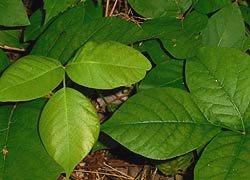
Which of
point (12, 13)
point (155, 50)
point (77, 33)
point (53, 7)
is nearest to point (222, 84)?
point (155, 50)

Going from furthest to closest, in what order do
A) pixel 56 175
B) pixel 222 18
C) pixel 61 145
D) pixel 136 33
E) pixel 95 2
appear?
pixel 95 2
pixel 222 18
pixel 136 33
pixel 56 175
pixel 61 145

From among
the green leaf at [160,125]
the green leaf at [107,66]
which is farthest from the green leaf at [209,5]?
the green leaf at [107,66]

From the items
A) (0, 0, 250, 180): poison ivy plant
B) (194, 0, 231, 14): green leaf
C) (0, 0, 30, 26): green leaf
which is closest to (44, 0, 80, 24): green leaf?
(0, 0, 250, 180): poison ivy plant

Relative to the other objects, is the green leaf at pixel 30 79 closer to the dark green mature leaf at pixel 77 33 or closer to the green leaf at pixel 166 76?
the dark green mature leaf at pixel 77 33

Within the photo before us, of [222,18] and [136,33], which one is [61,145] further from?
[222,18]

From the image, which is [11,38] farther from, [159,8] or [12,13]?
[159,8]

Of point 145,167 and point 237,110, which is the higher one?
point 237,110

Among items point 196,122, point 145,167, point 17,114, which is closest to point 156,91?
point 196,122
